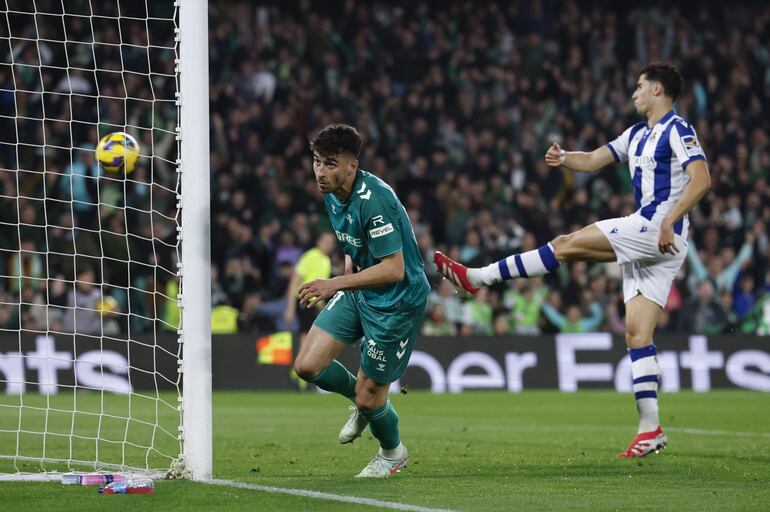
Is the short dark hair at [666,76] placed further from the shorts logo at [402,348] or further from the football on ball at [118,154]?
the football on ball at [118,154]

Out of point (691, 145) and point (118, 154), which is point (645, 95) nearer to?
point (691, 145)

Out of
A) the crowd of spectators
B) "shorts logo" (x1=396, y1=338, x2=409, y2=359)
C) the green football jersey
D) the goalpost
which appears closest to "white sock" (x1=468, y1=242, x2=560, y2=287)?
the green football jersey

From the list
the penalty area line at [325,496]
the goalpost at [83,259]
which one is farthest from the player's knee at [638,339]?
the goalpost at [83,259]

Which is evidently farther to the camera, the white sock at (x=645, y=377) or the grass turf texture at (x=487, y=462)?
the white sock at (x=645, y=377)

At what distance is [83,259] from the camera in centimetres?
1620

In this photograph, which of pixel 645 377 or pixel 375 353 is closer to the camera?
pixel 375 353

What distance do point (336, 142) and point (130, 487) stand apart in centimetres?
210

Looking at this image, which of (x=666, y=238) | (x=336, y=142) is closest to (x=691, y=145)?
(x=666, y=238)

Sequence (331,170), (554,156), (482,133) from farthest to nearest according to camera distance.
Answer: (482,133) < (554,156) < (331,170)

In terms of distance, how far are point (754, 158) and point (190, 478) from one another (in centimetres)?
1708


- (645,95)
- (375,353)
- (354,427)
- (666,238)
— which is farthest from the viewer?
(645,95)

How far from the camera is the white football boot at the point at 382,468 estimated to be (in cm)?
699

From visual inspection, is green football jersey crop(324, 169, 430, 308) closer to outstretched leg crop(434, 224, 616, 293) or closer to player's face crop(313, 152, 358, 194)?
player's face crop(313, 152, 358, 194)

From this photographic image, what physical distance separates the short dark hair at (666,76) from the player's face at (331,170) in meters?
2.48
